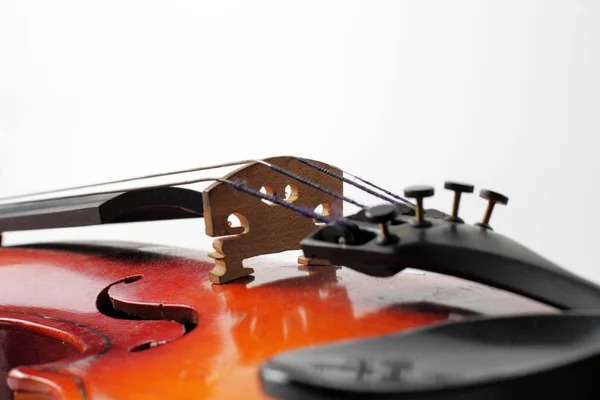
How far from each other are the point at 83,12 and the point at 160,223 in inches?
35.9

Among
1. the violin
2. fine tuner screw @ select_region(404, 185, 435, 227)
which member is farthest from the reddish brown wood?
fine tuner screw @ select_region(404, 185, 435, 227)

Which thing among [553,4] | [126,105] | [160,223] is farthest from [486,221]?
[126,105]

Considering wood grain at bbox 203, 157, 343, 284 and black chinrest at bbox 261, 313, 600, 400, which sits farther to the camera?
wood grain at bbox 203, 157, 343, 284

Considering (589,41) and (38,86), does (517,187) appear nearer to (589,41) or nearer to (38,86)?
(589,41)

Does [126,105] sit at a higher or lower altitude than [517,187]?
higher

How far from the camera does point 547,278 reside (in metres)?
0.69

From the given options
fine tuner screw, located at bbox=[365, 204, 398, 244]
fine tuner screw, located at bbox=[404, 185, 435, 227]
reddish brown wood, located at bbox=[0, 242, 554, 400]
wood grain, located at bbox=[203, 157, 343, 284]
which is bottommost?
reddish brown wood, located at bbox=[0, 242, 554, 400]

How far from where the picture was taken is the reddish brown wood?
654mm

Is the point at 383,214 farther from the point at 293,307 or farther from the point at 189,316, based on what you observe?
the point at 189,316

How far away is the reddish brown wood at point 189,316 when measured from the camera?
25.8 inches

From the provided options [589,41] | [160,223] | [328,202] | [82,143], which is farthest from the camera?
[82,143]

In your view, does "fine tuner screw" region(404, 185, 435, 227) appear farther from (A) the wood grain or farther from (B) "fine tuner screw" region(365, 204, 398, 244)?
(A) the wood grain

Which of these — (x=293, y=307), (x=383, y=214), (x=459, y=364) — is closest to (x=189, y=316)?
(x=293, y=307)

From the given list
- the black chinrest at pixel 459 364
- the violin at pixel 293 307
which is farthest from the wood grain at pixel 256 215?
the black chinrest at pixel 459 364
